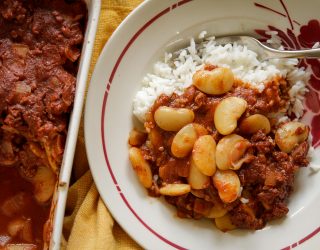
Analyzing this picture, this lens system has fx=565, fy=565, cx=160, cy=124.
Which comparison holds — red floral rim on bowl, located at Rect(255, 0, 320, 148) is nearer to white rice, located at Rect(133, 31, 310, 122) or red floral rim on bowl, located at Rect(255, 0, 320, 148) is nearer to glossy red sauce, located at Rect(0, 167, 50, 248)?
white rice, located at Rect(133, 31, 310, 122)

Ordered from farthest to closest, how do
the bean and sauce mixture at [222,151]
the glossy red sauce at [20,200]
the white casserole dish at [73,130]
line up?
the glossy red sauce at [20,200], the bean and sauce mixture at [222,151], the white casserole dish at [73,130]

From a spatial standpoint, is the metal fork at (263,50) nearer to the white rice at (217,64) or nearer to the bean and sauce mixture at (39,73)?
the white rice at (217,64)

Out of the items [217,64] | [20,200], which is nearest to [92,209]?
[20,200]

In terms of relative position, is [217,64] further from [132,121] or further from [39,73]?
[39,73]

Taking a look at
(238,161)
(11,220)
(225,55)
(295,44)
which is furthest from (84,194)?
(295,44)

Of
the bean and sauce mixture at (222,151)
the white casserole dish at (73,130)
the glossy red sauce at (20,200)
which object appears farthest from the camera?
the glossy red sauce at (20,200)

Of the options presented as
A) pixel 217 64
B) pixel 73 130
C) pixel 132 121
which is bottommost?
pixel 132 121

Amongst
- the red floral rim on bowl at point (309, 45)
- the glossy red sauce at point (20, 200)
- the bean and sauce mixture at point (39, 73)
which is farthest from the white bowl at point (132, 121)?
the glossy red sauce at point (20, 200)
